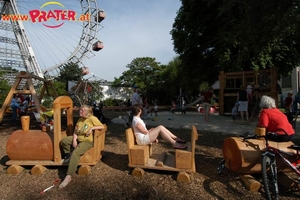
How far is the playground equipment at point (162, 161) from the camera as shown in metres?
3.79

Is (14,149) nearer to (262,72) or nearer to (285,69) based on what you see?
(262,72)

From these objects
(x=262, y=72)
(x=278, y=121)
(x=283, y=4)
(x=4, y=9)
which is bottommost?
(x=278, y=121)

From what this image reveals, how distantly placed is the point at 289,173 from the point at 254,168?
78cm

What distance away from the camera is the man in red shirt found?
12.0 ft

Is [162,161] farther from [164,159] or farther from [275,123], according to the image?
[275,123]

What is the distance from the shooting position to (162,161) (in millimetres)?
4191

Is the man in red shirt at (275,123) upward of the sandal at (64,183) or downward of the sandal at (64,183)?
upward

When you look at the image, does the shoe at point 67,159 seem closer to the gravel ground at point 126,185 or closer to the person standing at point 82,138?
the person standing at point 82,138

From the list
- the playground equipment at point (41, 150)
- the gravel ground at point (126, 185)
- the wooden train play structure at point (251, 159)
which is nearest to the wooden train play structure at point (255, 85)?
the gravel ground at point (126, 185)

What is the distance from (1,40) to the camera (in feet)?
103

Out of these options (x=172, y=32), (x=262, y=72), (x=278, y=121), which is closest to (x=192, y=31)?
(x=172, y=32)

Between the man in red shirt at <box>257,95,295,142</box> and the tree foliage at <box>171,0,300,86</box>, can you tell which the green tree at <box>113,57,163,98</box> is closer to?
the tree foliage at <box>171,0,300,86</box>

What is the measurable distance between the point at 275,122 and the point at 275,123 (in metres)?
0.01

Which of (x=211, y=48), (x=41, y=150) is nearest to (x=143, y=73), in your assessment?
(x=211, y=48)
